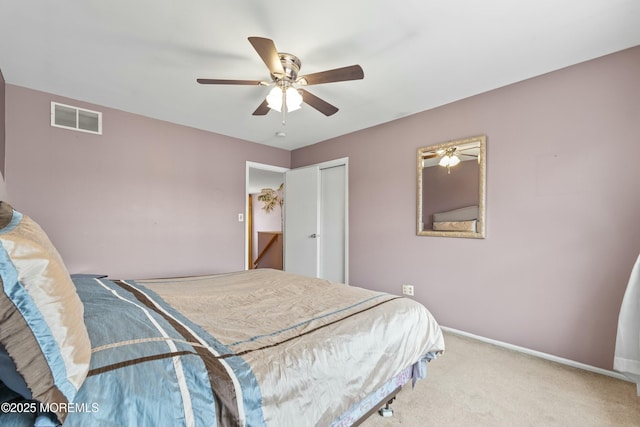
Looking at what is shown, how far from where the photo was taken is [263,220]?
852 cm

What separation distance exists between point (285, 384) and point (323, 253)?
10.4 ft

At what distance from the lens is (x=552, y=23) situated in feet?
5.70

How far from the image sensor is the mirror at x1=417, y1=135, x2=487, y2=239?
8.72 feet

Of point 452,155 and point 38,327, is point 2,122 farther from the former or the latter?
point 452,155

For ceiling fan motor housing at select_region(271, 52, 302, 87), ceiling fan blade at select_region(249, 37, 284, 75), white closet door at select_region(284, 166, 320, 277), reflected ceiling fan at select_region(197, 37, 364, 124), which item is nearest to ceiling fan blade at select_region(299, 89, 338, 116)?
reflected ceiling fan at select_region(197, 37, 364, 124)

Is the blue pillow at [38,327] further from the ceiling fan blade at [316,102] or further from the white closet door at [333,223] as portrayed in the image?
the white closet door at [333,223]

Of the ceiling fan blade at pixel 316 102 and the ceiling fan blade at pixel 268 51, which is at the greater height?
the ceiling fan blade at pixel 268 51

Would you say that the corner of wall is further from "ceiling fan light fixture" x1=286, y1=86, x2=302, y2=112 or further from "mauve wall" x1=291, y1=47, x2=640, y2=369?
"mauve wall" x1=291, y1=47, x2=640, y2=369

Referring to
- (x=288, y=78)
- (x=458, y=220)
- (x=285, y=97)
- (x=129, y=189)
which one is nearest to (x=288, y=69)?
(x=288, y=78)

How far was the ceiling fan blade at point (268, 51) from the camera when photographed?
146cm

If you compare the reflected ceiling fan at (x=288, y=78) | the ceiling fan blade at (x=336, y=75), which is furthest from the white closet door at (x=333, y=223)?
the ceiling fan blade at (x=336, y=75)

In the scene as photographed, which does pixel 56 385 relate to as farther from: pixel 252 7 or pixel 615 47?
pixel 615 47

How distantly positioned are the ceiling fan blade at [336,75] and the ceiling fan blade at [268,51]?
0.62ft

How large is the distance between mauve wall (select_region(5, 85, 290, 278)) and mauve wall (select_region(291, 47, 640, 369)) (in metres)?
2.52
